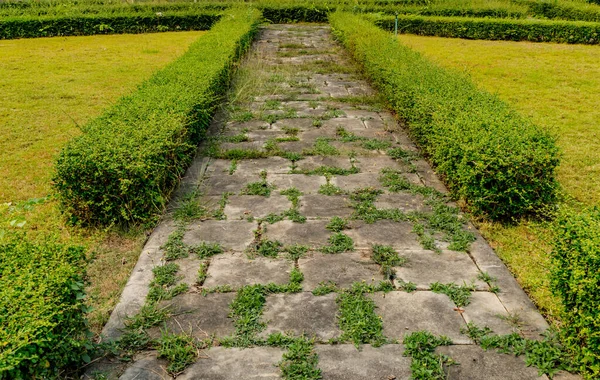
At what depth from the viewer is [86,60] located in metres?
12.1

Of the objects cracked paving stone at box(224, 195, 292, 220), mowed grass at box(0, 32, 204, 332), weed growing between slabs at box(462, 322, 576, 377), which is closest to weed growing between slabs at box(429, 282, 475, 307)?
weed growing between slabs at box(462, 322, 576, 377)

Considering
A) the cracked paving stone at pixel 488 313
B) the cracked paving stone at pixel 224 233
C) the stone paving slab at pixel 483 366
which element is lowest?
the stone paving slab at pixel 483 366

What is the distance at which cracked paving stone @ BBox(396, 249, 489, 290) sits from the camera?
380cm

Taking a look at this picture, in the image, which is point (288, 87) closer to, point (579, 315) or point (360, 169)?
point (360, 169)

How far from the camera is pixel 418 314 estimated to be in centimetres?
344

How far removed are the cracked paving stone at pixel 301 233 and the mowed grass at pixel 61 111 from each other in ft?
3.59

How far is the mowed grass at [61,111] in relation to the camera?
13.2ft

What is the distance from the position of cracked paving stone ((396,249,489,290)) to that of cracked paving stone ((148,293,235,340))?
4.13 feet

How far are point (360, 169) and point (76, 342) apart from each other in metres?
3.66

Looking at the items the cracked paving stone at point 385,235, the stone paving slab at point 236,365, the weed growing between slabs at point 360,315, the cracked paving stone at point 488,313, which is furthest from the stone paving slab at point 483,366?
the cracked paving stone at point 385,235

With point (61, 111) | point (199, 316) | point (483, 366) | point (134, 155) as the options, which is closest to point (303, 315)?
point (199, 316)

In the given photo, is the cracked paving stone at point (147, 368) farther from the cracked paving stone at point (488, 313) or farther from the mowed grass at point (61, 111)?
the cracked paving stone at point (488, 313)

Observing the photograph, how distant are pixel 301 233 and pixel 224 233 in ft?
2.08

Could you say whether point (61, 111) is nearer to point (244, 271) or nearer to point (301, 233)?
point (301, 233)
